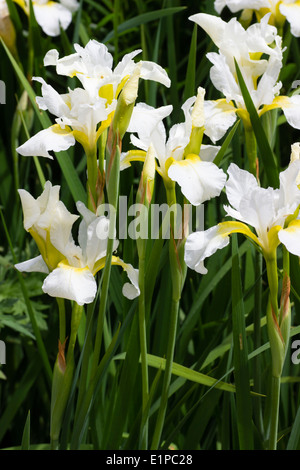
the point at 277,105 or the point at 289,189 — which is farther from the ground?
the point at 277,105

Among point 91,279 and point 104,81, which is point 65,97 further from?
point 91,279

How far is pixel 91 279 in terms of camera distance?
826 millimetres

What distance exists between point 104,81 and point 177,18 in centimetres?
107

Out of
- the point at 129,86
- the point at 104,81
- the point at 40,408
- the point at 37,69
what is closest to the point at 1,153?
the point at 37,69

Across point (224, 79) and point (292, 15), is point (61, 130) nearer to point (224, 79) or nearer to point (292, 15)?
point (224, 79)

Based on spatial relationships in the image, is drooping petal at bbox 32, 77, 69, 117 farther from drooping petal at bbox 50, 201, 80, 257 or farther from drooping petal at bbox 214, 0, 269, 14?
drooping petal at bbox 214, 0, 269, 14

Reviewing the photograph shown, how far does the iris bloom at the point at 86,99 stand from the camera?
873mm

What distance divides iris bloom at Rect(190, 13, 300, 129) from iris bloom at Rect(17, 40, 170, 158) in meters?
0.13

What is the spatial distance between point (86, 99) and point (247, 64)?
0.31 metres

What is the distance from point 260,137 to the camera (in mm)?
970

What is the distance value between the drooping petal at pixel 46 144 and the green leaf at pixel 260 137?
26 centimetres

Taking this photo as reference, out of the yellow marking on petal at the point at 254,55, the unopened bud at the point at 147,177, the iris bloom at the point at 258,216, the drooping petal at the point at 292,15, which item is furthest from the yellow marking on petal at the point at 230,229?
the drooping petal at the point at 292,15

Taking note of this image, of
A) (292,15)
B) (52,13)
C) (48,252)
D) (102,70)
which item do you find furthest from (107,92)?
(52,13)

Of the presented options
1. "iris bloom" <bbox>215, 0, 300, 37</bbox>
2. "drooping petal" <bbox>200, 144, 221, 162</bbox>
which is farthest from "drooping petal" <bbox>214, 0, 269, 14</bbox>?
"drooping petal" <bbox>200, 144, 221, 162</bbox>
